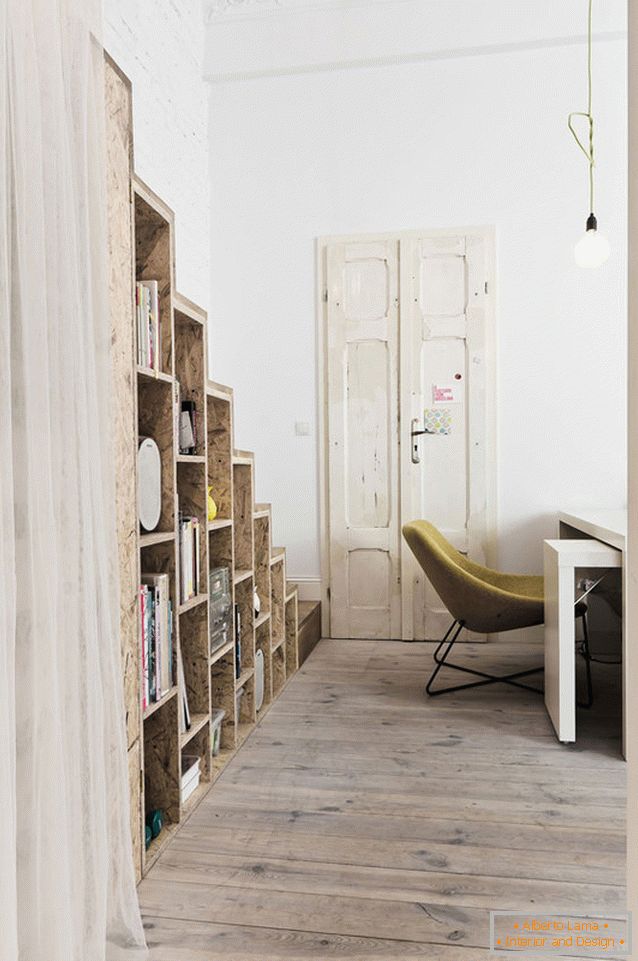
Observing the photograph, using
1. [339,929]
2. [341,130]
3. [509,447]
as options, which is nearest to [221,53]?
[341,130]

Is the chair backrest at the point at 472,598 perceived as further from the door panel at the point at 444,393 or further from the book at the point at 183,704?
the book at the point at 183,704

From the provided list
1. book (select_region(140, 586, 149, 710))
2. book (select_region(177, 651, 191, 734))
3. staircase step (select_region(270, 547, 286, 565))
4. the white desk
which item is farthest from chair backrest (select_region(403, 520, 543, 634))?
book (select_region(140, 586, 149, 710))

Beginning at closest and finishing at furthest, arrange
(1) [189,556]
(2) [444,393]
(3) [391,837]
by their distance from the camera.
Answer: (3) [391,837] < (1) [189,556] < (2) [444,393]

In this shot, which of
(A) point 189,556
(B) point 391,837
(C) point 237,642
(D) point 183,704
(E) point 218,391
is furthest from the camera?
(C) point 237,642

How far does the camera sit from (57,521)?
131 cm

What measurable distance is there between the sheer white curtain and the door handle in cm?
309

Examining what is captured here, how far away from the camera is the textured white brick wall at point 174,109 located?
12.0ft

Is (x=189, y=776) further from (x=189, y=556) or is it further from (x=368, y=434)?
(x=368, y=434)

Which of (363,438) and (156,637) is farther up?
(363,438)

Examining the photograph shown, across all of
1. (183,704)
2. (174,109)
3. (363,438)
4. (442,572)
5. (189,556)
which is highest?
(174,109)

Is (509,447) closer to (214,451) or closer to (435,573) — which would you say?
(435,573)

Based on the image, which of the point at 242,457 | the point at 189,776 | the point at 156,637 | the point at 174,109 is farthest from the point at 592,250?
the point at 189,776

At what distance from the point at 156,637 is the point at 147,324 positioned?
0.87 metres

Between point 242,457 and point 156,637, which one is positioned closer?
point 156,637
